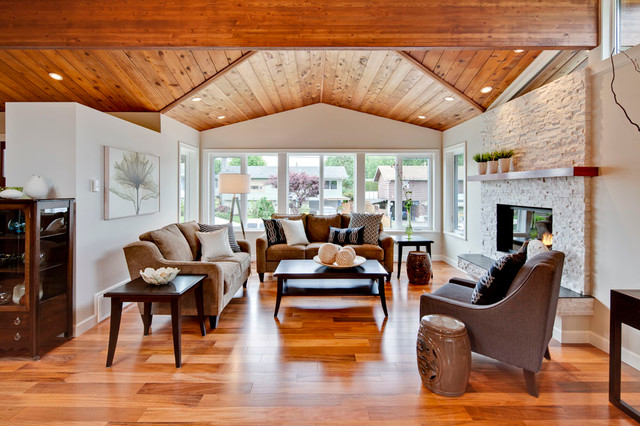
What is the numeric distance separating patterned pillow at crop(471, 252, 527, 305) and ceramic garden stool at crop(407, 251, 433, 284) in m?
2.57

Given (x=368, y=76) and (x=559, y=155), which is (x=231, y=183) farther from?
(x=559, y=155)

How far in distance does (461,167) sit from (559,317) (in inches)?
138

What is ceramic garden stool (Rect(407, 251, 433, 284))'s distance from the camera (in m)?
5.02

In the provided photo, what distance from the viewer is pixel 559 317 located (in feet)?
10.2

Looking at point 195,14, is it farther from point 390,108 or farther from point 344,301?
point 390,108

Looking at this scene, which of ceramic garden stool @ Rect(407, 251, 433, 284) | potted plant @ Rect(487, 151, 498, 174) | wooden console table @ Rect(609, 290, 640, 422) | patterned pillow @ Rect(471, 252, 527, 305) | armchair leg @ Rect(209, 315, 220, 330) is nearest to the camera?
wooden console table @ Rect(609, 290, 640, 422)

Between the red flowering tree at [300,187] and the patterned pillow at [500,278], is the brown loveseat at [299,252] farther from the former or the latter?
the patterned pillow at [500,278]

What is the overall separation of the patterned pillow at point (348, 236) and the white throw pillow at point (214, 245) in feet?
5.72

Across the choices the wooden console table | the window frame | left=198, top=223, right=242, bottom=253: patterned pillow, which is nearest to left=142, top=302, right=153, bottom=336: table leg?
left=198, top=223, right=242, bottom=253: patterned pillow

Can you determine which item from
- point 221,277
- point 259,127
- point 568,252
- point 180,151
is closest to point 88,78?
point 180,151

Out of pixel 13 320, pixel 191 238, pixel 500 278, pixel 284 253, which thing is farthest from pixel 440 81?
pixel 13 320

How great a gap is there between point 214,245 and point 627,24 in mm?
4375

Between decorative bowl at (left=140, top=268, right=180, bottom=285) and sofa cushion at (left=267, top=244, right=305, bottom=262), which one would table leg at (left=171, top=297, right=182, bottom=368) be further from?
sofa cushion at (left=267, top=244, right=305, bottom=262)

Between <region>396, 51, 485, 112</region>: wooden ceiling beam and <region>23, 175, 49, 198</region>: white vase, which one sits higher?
<region>396, 51, 485, 112</region>: wooden ceiling beam
